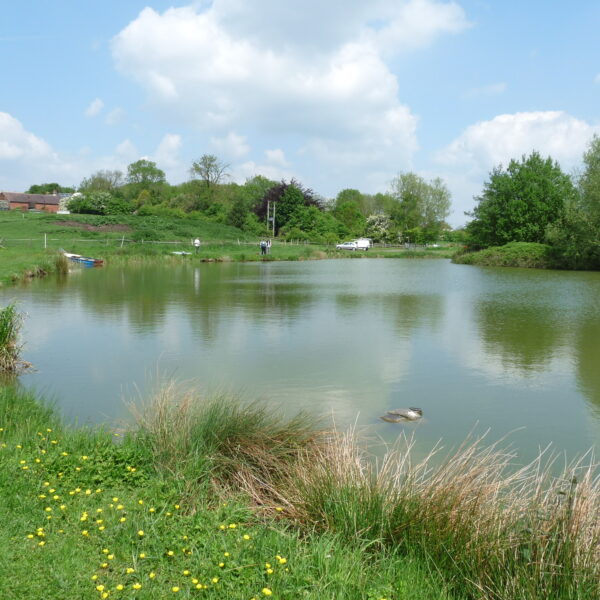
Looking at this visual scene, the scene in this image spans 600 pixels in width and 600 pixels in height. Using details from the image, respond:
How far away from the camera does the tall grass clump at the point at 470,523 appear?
127 inches

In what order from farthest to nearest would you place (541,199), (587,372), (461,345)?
(541,199) < (461,345) < (587,372)

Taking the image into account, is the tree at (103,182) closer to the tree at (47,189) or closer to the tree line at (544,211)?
the tree at (47,189)

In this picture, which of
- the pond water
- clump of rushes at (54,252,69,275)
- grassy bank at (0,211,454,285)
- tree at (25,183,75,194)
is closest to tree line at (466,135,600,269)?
grassy bank at (0,211,454,285)

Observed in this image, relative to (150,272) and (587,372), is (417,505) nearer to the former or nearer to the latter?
(587,372)

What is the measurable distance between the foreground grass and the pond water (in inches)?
76.5

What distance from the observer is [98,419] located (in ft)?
23.7

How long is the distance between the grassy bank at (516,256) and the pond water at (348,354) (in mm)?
22645

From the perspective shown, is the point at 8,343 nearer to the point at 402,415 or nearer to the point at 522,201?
the point at 402,415

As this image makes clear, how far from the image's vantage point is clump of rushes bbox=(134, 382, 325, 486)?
4.90m

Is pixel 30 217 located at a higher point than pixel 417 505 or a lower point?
higher

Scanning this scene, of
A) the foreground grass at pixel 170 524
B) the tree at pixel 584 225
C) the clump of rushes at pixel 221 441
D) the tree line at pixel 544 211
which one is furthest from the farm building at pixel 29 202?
the foreground grass at pixel 170 524

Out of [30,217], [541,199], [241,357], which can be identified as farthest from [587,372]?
[30,217]

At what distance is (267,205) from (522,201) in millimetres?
33137

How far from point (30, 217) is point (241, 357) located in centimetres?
5677
